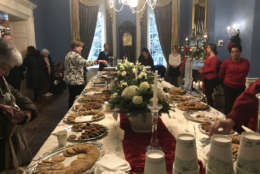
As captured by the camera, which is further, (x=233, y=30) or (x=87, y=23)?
(x=87, y=23)

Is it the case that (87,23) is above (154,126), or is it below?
above

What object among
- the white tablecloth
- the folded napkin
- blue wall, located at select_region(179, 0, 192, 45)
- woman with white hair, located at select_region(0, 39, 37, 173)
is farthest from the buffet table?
blue wall, located at select_region(179, 0, 192, 45)

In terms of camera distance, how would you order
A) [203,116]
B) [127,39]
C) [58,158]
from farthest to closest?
[127,39], [203,116], [58,158]

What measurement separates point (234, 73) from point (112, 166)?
10.5ft

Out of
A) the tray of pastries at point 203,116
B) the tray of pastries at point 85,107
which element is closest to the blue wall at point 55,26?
the tray of pastries at point 85,107

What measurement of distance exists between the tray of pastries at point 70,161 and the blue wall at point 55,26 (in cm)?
732

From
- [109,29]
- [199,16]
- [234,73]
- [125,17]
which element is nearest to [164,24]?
[125,17]

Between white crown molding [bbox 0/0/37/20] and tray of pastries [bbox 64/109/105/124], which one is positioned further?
white crown molding [bbox 0/0/37/20]

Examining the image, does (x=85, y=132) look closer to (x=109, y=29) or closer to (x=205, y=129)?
(x=205, y=129)

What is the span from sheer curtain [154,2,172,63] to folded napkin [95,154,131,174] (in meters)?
7.63

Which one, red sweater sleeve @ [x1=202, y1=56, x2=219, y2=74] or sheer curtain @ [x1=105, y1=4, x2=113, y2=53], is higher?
sheer curtain @ [x1=105, y1=4, x2=113, y2=53]

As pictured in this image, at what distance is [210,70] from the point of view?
12.9 ft

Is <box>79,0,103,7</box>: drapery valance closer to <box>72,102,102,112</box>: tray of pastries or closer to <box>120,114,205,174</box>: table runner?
<box>72,102,102,112</box>: tray of pastries

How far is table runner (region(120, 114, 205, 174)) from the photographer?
1059 mm
